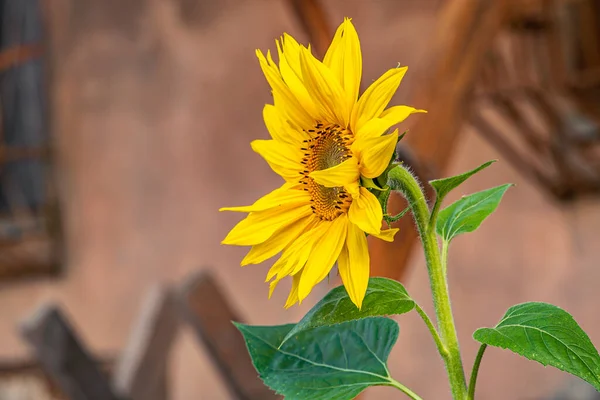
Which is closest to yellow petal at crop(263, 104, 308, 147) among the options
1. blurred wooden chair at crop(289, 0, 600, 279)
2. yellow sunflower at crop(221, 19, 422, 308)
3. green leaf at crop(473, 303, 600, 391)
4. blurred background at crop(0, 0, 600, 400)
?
yellow sunflower at crop(221, 19, 422, 308)

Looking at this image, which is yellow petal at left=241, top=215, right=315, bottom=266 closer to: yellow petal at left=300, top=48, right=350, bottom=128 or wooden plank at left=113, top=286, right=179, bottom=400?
yellow petal at left=300, top=48, right=350, bottom=128

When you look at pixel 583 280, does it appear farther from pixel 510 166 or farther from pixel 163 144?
pixel 163 144

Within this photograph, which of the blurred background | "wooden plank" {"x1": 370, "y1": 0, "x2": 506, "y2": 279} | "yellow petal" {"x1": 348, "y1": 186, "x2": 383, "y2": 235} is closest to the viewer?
"yellow petal" {"x1": 348, "y1": 186, "x2": 383, "y2": 235}

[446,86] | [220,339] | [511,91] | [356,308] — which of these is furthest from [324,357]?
[511,91]

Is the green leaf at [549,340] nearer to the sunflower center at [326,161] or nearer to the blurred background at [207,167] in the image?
the sunflower center at [326,161]

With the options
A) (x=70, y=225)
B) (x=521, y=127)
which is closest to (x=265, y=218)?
(x=521, y=127)

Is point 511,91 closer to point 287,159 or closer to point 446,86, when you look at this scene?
point 446,86

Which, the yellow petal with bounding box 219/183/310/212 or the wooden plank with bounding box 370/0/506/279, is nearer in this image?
the yellow petal with bounding box 219/183/310/212
